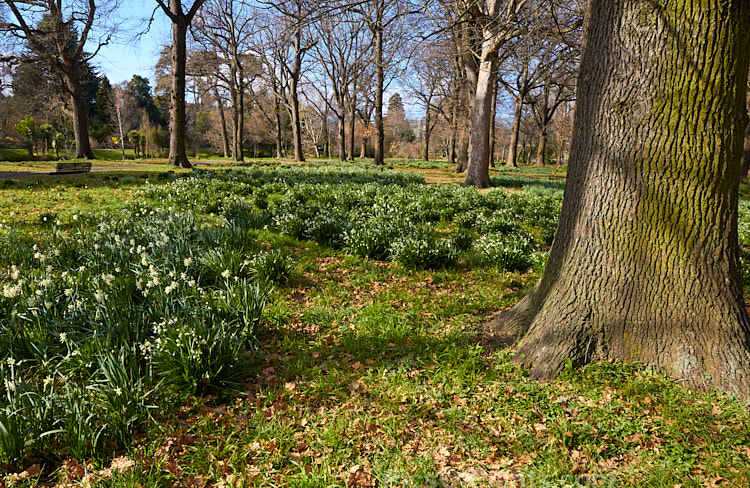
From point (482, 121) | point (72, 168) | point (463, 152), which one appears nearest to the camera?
point (72, 168)

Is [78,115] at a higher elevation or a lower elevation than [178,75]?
lower

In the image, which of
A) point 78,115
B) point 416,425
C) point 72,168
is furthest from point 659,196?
point 78,115

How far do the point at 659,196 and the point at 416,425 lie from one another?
220cm

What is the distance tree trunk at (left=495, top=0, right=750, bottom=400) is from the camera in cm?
232

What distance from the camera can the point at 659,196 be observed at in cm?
246

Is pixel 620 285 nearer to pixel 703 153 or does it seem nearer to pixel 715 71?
pixel 703 153

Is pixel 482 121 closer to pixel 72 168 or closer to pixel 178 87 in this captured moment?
pixel 178 87

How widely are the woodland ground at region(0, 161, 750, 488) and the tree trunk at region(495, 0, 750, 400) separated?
287mm

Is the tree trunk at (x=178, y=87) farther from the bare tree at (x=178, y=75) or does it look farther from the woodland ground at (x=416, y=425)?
the woodland ground at (x=416, y=425)

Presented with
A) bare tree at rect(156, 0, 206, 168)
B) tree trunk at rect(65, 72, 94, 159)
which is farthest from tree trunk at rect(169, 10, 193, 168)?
tree trunk at rect(65, 72, 94, 159)

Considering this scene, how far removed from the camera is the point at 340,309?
3.90 m

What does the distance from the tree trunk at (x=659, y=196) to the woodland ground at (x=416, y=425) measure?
0.94 ft

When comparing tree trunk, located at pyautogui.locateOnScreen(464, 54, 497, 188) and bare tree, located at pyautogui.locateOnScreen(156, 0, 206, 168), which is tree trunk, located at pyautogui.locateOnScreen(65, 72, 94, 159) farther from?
tree trunk, located at pyautogui.locateOnScreen(464, 54, 497, 188)

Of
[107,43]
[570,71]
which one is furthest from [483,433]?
[107,43]
